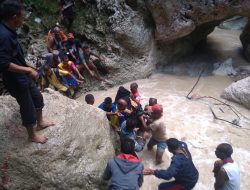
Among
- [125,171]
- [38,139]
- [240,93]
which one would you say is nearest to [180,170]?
[125,171]

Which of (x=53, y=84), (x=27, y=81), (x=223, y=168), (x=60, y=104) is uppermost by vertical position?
(x=27, y=81)

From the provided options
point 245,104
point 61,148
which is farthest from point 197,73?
point 61,148

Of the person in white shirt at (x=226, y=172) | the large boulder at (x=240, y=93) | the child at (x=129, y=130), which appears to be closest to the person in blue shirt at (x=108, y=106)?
the child at (x=129, y=130)

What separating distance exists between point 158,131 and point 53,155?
5.79ft

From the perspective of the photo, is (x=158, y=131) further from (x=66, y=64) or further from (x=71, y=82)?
(x=66, y=64)

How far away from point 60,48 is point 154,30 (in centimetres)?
281

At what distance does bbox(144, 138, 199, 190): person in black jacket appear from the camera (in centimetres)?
423

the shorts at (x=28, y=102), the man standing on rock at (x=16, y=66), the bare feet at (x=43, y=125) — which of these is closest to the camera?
the man standing on rock at (x=16, y=66)

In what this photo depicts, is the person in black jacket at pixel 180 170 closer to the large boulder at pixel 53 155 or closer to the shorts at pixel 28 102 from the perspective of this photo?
the large boulder at pixel 53 155

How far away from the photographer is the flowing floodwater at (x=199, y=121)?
5.36m

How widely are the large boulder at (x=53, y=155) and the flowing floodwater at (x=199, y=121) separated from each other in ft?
3.34

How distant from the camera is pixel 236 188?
4023 mm

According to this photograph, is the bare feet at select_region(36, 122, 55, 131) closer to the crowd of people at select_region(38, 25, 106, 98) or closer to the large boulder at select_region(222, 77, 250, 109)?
the crowd of people at select_region(38, 25, 106, 98)

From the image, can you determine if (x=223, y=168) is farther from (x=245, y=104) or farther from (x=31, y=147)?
(x=245, y=104)
